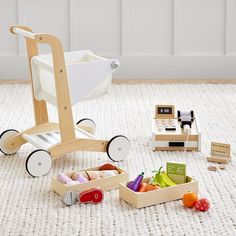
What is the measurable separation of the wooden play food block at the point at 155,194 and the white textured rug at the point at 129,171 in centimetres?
2

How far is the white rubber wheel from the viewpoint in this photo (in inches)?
94.3

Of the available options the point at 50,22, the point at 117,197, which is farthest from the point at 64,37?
the point at 117,197

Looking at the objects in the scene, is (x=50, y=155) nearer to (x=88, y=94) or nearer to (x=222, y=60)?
(x=88, y=94)

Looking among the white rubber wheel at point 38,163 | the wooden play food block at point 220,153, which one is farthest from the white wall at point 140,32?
the white rubber wheel at point 38,163

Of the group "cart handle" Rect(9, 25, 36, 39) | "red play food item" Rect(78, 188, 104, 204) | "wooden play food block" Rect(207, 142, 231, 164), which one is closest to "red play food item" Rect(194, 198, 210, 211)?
"red play food item" Rect(78, 188, 104, 204)

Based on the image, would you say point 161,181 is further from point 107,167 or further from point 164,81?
point 164,81

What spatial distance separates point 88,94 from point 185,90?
143 centimetres

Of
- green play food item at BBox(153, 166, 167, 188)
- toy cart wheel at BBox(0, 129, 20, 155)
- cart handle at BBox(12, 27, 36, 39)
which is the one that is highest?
cart handle at BBox(12, 27, 36, 39)

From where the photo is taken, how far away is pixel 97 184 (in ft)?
7.40

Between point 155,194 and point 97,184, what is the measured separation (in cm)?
23

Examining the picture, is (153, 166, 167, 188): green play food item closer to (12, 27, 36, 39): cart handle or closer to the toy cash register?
the toy cash register

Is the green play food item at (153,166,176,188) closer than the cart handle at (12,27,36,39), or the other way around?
the green play food item at (153,166,176,188)

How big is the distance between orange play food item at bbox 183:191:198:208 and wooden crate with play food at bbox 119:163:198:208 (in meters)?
0.07

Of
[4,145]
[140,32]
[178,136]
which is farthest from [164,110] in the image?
[140,32]
